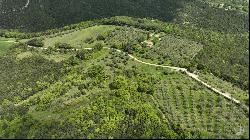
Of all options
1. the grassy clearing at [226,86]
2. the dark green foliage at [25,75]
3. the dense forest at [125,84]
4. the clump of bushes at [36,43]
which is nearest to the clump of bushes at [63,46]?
the dense forest at [125,84]

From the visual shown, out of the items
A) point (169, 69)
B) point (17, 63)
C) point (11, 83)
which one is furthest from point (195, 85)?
point (17, 63)

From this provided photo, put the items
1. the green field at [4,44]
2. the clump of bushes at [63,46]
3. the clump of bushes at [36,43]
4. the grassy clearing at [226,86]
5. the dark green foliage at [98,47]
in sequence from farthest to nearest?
the green field at [4,44]
the clump of bushes at [36,43]
the clump of bushes at [63,46]
the dark green foliage at [98,47]
the grassy clearing at [226,86]

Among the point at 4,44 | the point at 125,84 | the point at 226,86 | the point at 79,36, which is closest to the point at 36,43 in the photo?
the point at 79,36

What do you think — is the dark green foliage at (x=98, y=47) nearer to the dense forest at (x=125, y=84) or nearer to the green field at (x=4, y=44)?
the dense forest at (x=125, y=84)

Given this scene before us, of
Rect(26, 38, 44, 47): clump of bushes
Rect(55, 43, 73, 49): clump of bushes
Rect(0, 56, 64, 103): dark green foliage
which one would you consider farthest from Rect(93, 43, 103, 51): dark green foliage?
Rect(26, 38, 44, 47): clump of bushes

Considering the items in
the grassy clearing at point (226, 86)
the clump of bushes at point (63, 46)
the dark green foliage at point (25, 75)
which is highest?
the grassy clearing at point (226, 86)

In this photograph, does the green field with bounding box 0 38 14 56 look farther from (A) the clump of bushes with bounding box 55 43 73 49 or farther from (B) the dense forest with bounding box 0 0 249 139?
(A) the clump of bushes with bounding box 55 43 73 49

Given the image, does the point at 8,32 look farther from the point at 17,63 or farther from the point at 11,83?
the point at 11,83

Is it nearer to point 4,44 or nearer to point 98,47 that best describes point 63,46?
point 98,47
